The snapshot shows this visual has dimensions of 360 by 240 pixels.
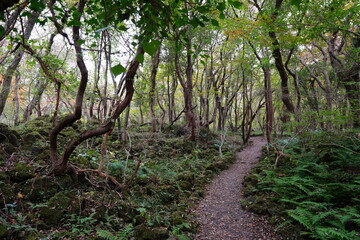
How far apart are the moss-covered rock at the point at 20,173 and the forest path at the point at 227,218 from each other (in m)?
4.07

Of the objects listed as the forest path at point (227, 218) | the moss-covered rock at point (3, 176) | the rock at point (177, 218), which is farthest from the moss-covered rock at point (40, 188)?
the forest path at point (227, 218)

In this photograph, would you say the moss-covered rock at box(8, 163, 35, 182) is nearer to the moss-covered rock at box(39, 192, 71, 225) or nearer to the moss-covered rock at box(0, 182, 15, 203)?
the moss-covered rock at box(0, 182, 15, 203)

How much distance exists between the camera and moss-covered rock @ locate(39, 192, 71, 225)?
3766 millimetres

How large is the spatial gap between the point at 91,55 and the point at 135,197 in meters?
10.2

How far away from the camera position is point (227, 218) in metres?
5.23

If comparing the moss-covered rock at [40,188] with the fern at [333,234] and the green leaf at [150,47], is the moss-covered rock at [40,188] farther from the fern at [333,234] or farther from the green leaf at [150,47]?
the fern at [333,234]

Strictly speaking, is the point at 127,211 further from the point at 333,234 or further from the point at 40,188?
the point at 333,234

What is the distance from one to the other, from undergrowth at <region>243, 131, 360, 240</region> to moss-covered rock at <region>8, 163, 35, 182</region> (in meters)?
5.52

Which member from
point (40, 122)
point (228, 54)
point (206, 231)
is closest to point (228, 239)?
point (206, 231)

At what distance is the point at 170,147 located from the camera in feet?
36.2

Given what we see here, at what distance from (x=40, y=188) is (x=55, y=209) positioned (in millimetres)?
783

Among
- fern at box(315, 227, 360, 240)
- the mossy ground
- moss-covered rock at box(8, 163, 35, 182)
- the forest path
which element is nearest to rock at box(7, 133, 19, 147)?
the mossy ground

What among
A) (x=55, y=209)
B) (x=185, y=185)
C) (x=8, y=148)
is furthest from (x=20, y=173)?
(x=185, y=185)

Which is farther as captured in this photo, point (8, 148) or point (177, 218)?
point (8, 148)
